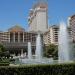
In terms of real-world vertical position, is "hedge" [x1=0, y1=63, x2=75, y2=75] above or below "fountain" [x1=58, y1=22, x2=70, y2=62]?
below

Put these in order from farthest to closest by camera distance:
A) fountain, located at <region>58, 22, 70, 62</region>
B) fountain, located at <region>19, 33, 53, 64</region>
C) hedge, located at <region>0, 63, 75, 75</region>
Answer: fountain, located at <region>58, 22, 70, 62</region> → fountain, located at <region>19, 33, 53, 64</region> → hedge, located at <region>0, 63, 75, 75</region>

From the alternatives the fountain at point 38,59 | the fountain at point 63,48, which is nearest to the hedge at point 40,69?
the fountain at point 38,59

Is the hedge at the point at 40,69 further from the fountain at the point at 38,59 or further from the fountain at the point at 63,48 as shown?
the fountain at the point at 63,48

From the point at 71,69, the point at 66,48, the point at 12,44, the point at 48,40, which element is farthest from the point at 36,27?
the point at 71,69

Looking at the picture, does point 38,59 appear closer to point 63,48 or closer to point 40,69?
point 63,48

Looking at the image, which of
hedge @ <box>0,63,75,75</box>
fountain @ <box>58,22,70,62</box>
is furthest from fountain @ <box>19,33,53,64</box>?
hedge @ <box>0,63,75,75</box>

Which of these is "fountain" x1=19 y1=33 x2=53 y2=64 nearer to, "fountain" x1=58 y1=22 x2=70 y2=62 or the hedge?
"fountain" x1=58 y1=22 x2=70 y2=62

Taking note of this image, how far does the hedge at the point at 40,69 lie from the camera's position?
15.9m

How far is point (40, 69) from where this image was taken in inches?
635

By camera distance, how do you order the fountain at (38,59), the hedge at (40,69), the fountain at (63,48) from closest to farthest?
the hedge at (40,69), the fountain at (38,59), the fountain at (63,48)

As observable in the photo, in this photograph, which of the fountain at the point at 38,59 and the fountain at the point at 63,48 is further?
the fountain at the point at 63,48

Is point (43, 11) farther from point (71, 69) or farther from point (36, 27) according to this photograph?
point (71, 69)

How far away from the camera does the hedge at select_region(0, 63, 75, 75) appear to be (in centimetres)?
1591

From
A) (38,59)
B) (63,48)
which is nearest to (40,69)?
(63,48)
